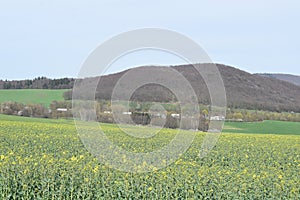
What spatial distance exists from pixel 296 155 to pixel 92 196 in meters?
11.5

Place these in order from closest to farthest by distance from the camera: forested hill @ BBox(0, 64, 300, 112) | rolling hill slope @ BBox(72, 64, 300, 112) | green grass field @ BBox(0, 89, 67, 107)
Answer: green grass field @ BBox(0, 89, 67, 107), forested hill @ BBox(0, 64, 300, 112), rolling hill slope @ BBox(72, 64, 300, 112)

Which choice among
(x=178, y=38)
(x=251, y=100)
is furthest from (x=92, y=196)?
(x=251, y=100)

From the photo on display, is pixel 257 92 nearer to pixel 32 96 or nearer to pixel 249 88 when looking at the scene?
pixel 249 88

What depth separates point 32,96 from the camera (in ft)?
222

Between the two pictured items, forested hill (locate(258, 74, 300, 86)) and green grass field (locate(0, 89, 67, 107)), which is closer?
green grass field (locate(0, 89, 67, 107))

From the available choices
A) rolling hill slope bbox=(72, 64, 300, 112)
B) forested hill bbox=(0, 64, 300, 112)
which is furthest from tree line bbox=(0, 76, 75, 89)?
rolling hill slope bbox=(72, 64, 300, 112)

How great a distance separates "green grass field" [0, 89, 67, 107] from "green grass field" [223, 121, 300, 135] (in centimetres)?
1967

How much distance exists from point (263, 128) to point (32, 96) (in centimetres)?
2988

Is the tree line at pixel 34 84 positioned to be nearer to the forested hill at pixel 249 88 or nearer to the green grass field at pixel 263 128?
the forested hill at pixel 249 88

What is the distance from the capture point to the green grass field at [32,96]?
206 ft

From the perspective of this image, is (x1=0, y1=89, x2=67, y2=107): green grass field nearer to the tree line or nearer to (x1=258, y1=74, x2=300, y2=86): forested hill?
the tree line

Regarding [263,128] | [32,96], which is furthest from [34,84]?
[263,128]

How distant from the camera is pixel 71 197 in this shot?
10.1 meters

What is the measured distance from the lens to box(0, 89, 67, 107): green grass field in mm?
62781
